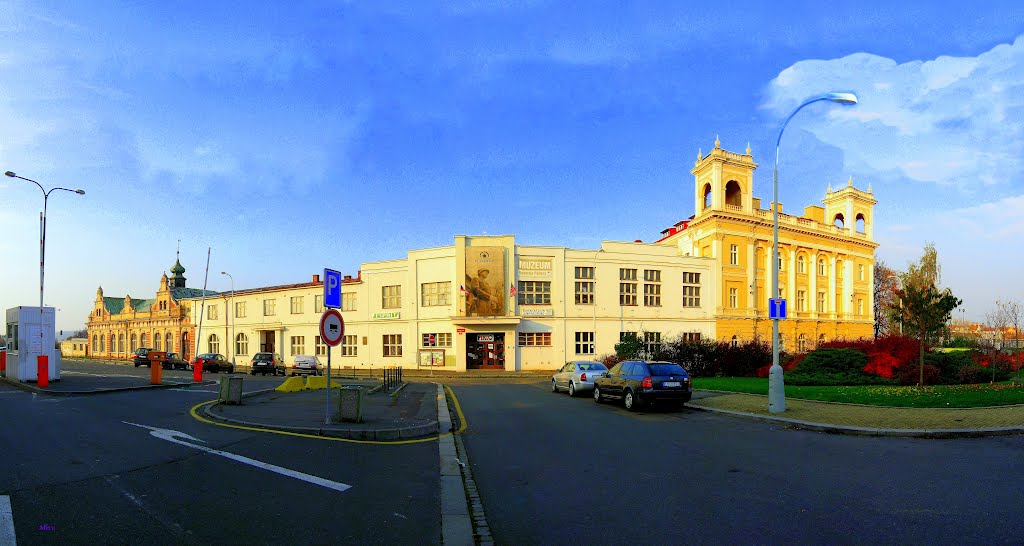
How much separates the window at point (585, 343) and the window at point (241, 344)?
3408 cm

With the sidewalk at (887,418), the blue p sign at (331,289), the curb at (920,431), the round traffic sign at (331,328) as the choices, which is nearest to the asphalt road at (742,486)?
the curb at (920,431)

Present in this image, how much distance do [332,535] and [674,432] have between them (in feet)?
28.9

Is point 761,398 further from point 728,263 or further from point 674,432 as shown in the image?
point 728,263

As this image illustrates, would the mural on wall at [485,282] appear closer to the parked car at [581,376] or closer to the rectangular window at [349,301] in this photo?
the rectangular window at [349,301]

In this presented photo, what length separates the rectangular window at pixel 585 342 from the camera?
45.6m

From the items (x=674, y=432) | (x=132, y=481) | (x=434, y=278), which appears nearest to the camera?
(x=132, y=481)

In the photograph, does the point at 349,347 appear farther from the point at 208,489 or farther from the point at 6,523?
the point at 6,523

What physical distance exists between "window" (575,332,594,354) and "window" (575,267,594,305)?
2591 mm

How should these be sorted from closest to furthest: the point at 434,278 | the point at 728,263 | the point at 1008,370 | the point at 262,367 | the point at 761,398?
1. the point at 761,398
2. the point at 1008,370
3. the point at 262,367
4. the point at 434,278
5. the point at 728,263

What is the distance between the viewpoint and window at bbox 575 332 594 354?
45.6m

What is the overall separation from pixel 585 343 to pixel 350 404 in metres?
34.5

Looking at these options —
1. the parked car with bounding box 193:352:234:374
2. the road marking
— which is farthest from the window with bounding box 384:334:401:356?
the road marking

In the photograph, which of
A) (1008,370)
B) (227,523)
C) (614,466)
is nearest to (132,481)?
(227,523)

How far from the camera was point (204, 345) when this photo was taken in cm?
6150
